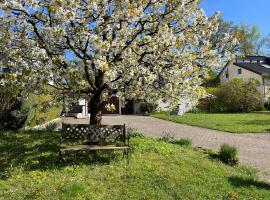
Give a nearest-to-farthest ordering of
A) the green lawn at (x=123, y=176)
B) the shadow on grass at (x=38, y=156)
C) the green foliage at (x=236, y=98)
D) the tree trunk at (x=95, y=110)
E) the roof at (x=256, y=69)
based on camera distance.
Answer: the green lawn at (x=123, y=176), the shadow on grass at (x=38, y=156), the tree trunk at (x=95, y=110), the green foliage at (x=236, y=98), the roof at (x=256, y=69)

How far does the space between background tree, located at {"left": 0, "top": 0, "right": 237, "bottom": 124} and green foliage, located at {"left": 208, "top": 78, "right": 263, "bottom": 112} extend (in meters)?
34.2

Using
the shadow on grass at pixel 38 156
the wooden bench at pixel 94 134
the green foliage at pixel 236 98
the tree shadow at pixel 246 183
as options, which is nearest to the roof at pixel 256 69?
the green foliage at pixel 236 98

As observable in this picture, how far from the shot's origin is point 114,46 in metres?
9.27

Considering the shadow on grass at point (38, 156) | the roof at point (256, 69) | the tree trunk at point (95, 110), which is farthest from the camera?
the roof at point (256, 69)

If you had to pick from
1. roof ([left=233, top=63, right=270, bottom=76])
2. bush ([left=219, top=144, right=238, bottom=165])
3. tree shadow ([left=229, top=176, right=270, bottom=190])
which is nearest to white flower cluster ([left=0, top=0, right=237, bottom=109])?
bush ([left=219, top=144, right=238, bottom=165])

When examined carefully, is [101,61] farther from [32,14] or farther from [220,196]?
[220,196]

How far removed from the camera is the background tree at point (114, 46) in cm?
898

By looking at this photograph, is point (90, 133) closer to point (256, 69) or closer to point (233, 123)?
point (233, 123)

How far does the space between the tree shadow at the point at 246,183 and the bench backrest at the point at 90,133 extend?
321 centimetres

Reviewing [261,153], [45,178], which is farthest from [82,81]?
[261,153]

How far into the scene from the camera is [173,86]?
1026 centimetres

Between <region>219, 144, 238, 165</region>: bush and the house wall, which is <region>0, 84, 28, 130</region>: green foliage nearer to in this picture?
<region>219, 144, 238, 165</region>: bush

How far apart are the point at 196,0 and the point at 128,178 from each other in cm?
509

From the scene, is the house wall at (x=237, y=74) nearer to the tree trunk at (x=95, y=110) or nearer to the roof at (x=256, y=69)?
the roof at (x=256, y=69)
